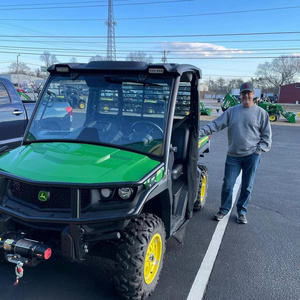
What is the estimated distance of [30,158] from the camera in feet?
9.25

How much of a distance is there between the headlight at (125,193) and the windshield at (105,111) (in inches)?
22.5

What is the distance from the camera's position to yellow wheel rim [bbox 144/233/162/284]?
111 inches

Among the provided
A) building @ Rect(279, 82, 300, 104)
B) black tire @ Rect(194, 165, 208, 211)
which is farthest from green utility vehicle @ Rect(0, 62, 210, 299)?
building @ Rect(279, 82, 300, 104)

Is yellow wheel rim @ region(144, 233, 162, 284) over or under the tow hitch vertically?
under

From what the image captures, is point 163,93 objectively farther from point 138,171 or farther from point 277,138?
point 277,138

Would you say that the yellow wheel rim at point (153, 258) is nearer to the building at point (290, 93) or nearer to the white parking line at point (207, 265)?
the white parking line at point (207, 265)

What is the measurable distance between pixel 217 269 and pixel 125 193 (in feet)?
5.35

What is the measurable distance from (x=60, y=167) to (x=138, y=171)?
0.65 meters

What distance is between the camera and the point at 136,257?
259 cm

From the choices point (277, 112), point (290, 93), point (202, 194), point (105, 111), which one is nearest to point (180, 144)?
point (105, 111)

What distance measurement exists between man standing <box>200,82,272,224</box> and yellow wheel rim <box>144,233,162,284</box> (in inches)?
79.2

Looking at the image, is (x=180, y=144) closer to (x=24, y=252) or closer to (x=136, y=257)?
(x=136, y=257)

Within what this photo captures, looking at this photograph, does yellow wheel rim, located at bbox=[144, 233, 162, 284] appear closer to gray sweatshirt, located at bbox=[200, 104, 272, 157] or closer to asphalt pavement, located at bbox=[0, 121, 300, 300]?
asphalt pavement, located at bbox=[0, 121, 300, 300]

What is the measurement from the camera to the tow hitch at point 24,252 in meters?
2.37
